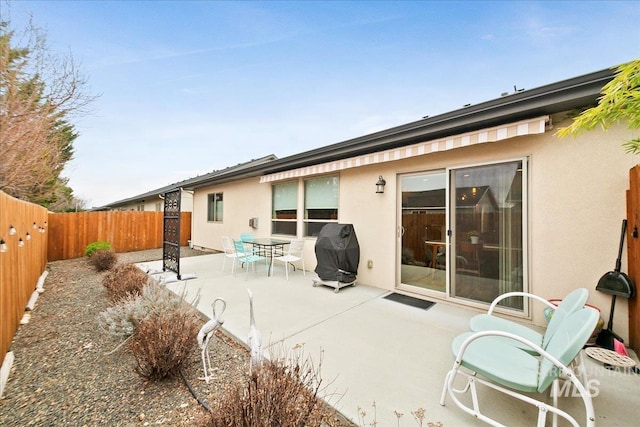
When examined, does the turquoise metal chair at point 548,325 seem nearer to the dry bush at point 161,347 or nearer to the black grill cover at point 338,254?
the black grill cover at point 338,254

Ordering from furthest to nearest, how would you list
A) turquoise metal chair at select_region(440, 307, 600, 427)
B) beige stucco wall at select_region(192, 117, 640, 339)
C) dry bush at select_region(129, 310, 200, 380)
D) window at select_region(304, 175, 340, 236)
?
1. window at select_region(304, 175, 340, 236)
2. beige stucco wall at select_region(192, 117, 640, 339)
3. dry bush at select_region(129, 310, 200, 380)
4. turquoise metal chair at select_region(440, 307, 600, 427)

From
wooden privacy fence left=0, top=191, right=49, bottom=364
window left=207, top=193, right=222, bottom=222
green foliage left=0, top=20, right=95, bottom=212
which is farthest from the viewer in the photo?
window left=207, top=193, right=222, bottom=222

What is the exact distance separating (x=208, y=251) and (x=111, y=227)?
4432mm

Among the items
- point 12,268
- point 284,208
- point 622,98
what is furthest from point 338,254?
point 12,268

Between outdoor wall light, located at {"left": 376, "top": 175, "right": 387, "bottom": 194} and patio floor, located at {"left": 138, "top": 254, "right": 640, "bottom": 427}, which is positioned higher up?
outdoor wall light, located at {"left": 376, "top": 175, "right": 387, "bottom": 194}

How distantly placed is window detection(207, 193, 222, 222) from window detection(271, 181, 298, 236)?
4098mm

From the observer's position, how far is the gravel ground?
6.45 ft

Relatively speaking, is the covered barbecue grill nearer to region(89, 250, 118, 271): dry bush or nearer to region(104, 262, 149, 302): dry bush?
region(104, 262, 149, 302): dry bush

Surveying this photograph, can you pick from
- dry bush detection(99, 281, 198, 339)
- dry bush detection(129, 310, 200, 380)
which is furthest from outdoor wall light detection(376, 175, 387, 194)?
dry bush detection(129, 310, 200, 380)

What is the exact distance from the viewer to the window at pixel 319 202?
6.52 metres

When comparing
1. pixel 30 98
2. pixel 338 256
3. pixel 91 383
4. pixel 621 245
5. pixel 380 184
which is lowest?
Result: pixel 91 383

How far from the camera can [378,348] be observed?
9.68 feet

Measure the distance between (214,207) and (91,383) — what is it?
9.62 m

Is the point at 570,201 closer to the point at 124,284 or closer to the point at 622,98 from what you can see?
the point at 622,98
